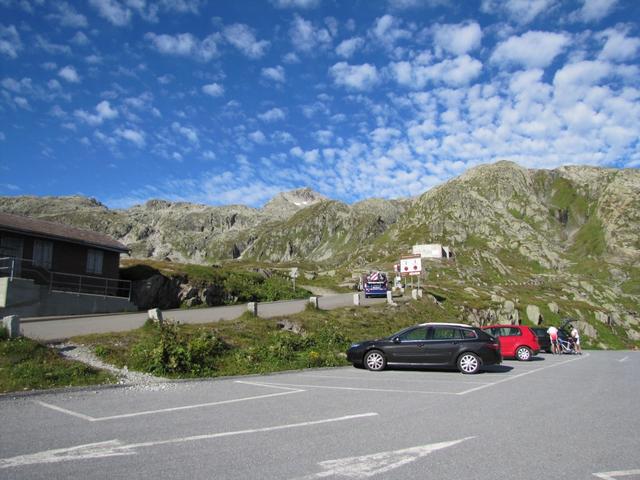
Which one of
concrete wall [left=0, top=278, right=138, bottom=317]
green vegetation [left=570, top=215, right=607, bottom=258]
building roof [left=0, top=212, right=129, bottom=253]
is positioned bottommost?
concrete wall [left=0, top=278, right=138, bottom=317]

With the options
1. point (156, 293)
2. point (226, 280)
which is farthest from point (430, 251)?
point (156, 293)

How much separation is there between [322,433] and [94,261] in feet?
94.3

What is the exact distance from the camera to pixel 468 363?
605 inches

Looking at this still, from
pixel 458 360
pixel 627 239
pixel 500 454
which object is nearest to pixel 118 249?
pixel 458 360

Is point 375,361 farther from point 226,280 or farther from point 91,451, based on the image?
point 226,280

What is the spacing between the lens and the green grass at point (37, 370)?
1046 cm

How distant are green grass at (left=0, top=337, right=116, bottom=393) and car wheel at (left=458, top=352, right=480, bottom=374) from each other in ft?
35.5

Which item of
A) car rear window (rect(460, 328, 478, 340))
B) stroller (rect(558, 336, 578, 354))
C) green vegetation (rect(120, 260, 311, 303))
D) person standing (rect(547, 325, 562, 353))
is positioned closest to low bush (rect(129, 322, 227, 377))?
car rear window (rect(460, 328, 478, 340))

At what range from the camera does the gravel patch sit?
11664 mm

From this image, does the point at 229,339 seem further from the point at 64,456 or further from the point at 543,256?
the point at 543,256

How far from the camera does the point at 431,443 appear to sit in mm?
6602

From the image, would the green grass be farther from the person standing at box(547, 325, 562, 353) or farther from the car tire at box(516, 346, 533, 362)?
the person standing at box(547, 325, 562, 353)

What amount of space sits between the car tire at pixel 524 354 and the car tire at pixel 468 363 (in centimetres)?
855

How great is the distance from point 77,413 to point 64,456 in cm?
293
